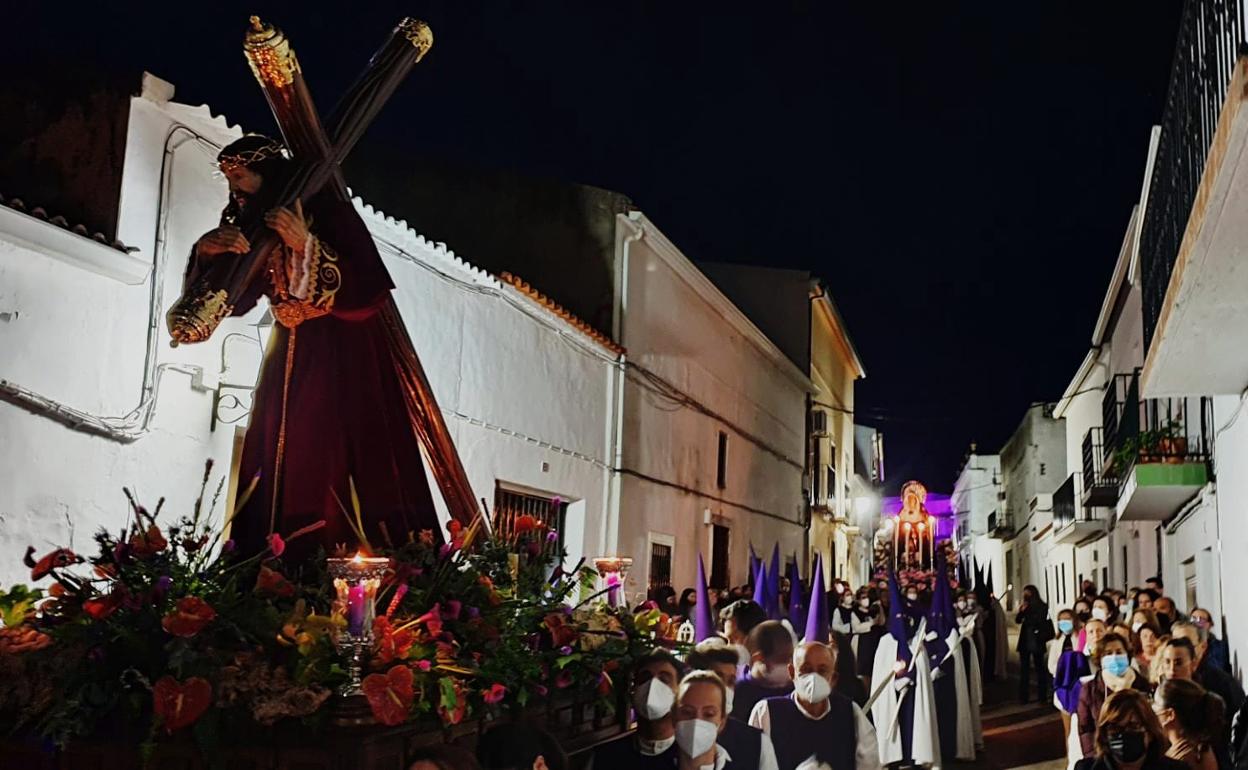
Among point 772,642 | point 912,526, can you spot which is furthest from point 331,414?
point 912,526

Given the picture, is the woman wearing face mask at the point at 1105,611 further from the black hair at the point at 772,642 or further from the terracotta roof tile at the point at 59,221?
the terracotta roof tile at the point at 59,221

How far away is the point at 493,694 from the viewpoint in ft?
13.1

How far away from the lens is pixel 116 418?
6.95 m

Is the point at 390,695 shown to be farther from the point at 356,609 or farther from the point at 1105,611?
the point at 1105,611

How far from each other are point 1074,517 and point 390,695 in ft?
82.5

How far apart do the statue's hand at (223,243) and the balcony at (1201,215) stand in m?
3.58

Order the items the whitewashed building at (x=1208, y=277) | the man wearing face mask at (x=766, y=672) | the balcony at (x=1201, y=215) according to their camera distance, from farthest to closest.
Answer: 1. the man wearing face mask at (x=766, y=672)
2. the whitewashed building at (x=1208, y=277)
3. the balcony at (x=1201, y=215)

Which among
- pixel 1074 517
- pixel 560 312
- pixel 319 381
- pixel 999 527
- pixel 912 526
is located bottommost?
pixel 319 381

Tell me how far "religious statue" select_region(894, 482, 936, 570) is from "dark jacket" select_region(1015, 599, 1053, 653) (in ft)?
127

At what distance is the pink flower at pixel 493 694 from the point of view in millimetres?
4004

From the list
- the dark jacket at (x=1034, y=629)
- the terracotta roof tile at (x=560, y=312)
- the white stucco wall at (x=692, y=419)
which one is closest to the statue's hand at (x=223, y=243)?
the terracotta roof tile at (x=560, y=312)

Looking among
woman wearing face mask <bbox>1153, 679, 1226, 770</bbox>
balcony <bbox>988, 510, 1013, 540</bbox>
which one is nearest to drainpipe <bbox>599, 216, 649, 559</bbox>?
woman wearing face mask <bbox>1153, 679, 1226, 770</bbox>

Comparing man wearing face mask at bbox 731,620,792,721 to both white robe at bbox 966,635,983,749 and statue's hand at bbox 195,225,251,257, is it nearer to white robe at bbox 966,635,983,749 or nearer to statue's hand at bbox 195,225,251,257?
statue's hand at bbox 195,225,251,257

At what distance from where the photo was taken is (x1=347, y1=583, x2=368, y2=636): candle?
12.4ft
